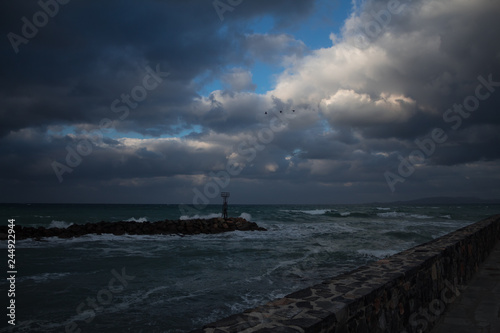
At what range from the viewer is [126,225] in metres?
24.5

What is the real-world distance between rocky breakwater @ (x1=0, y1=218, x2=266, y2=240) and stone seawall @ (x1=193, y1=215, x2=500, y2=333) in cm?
2082

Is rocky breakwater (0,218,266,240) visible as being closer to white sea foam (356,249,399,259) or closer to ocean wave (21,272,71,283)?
ocean wave (21,272,71,283)

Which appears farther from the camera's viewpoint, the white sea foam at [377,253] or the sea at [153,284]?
the white sea foam at [377,253]

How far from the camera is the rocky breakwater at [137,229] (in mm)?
21312

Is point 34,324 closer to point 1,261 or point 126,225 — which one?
point 1,261

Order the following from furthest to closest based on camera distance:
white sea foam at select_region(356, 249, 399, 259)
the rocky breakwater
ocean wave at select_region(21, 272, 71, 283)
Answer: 1. the rocky breakwater
2. white sea foam at select_region(356, 249, 399, 259)
3. ocean wave at select_region(21, 272, 71, 283)

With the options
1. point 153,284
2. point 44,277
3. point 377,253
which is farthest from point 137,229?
point 377,253

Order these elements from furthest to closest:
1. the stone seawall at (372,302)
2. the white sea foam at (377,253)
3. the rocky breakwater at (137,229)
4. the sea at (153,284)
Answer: the rocky breakwater at (137,229) → the white sea foam at (377,253) → the sea at (153,284) → the stone seawall at (372,302)

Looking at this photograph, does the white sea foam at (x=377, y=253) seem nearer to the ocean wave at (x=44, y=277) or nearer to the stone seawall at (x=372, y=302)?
the stone seawall at (x=372, y=302)

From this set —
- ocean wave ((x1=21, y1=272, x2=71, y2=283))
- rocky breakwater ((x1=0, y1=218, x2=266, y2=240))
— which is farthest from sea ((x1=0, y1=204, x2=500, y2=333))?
rocky breakwater ((x1=0, y1=218, x2=266, y2=240))

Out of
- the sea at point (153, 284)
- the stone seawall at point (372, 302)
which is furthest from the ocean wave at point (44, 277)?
the stone seawall at point (372, 302)

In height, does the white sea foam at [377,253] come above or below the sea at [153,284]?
below

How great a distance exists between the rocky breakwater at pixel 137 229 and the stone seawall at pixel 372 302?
20822 mm

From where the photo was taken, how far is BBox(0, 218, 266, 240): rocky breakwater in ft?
69.9
